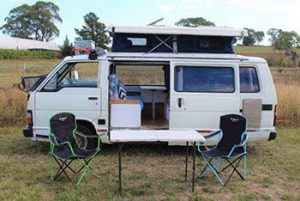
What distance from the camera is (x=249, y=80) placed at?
668 cm

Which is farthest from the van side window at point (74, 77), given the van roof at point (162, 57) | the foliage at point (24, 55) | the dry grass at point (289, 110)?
the foliage at point (24, 55)

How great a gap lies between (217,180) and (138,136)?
147cm

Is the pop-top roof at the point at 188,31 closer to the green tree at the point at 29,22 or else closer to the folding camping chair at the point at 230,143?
the folding camping chair at the point at 230,143

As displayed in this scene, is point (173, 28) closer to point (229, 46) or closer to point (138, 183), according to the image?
point (229, 46)

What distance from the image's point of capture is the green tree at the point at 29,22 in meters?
88.1

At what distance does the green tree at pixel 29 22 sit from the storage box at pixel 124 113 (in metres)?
87.6

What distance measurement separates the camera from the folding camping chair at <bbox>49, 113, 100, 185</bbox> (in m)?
5.29

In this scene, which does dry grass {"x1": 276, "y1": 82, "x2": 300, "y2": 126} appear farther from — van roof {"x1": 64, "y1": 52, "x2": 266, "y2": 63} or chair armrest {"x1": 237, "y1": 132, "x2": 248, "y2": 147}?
chair armrest {"x1": 237, "y1": 132, "x2": 248, "y2": 147}

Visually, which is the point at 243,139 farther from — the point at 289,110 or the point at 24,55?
the point at 24,55

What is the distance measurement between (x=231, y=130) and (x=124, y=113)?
1871mm

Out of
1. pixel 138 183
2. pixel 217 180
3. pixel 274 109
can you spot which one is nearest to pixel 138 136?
pixel 138 183

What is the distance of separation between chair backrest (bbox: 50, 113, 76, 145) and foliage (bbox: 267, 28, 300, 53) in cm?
5844

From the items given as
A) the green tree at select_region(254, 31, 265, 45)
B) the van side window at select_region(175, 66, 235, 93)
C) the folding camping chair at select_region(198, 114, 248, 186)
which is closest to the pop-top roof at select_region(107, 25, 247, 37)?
the van side window at select_region(175, 66, 235, 93)

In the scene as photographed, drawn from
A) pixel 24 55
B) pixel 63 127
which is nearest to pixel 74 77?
pixel 63 127
